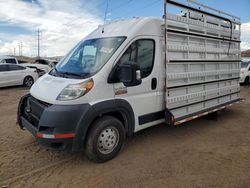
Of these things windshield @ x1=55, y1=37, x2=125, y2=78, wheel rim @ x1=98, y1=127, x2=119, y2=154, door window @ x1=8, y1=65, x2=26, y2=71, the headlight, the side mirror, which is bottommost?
wheel rim @ x1=98, y1=127, x2=119, y2=154

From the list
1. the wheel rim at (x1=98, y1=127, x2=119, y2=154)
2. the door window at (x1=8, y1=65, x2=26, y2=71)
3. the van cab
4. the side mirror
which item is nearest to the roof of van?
the van cab

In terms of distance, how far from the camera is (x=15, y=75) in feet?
43.9

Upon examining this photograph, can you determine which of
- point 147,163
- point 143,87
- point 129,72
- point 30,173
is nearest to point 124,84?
point 129,72

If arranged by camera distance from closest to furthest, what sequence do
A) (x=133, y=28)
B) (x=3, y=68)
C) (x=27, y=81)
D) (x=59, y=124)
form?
(x=59, y=124), (x=133, y=28), (x=3, y=68), (x=27, y=81)

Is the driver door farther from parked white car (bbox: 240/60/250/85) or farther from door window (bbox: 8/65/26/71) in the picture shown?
parked white car (bbox: 240/60/250/85)

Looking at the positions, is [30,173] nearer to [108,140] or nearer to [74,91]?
[108,140]

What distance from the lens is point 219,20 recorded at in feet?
20.4

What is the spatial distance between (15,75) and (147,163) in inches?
457

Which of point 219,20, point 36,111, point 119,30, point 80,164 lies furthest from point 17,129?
point 219,20

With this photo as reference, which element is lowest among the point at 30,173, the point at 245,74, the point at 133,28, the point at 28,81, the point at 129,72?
the point at 30,173

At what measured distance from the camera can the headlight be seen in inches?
140

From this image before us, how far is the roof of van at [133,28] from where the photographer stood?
4.28 metres

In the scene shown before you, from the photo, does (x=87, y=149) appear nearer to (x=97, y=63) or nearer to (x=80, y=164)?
(x=80, y=164)

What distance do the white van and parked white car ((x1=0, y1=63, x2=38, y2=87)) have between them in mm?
9500
